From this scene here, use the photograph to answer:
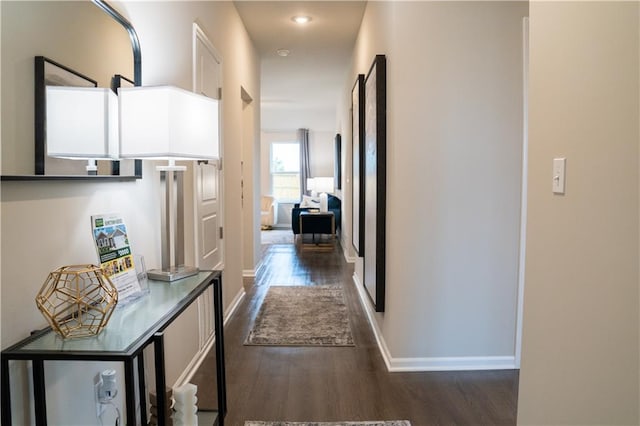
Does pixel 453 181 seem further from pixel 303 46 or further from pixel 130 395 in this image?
pixel 303 46

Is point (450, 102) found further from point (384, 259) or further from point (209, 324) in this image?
point (209, 324)

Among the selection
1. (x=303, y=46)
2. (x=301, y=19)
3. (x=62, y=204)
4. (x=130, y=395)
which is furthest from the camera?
(x=303, y=46)

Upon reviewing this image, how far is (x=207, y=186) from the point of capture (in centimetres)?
294

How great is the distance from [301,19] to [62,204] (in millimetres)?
3329

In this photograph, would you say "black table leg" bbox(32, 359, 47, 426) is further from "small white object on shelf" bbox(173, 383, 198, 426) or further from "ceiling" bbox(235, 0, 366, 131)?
"ceiling" bbox(235, 0, 366, 131)

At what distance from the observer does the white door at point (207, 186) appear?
265 cm

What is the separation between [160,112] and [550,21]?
127 cm

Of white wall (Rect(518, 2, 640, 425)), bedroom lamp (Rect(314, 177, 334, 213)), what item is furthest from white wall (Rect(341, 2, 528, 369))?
bedroom lamp (Rect(314, 177, 334, 213))

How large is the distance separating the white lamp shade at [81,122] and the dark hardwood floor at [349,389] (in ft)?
4.52

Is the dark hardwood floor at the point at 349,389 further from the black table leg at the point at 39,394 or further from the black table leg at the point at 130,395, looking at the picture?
the black table leg at the point at 130,395

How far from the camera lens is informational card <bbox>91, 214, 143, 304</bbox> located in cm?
140

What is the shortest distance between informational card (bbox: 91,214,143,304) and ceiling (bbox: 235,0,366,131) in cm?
285

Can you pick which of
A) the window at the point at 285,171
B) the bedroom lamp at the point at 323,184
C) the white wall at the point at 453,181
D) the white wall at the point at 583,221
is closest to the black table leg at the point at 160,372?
the white wall at the point at 583,221

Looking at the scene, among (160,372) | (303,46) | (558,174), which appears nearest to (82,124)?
(160,372)
